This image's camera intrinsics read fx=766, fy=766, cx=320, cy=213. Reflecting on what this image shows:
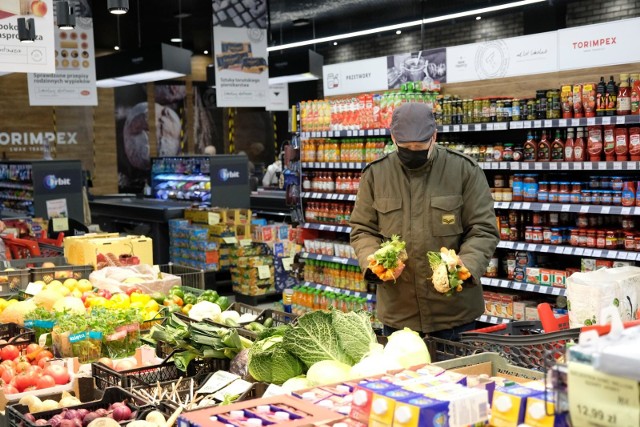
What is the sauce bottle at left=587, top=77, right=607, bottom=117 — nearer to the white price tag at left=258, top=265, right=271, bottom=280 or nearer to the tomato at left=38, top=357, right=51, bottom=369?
the tomato at left=38, top=357, right=51, bottom=369

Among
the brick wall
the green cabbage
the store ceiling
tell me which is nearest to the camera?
the green cabbage

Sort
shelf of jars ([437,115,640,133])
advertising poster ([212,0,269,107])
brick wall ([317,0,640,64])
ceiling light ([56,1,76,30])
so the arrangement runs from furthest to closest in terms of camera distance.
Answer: brick wall ([317,0,640,64]) < advertising poster ([212,0,269,107]) < ceiling light ([56,1,76,30]) < shelf of jars ([437,115,640,133])

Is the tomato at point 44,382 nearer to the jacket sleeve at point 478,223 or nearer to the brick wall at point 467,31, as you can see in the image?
the jacket sleeve at point 478,223

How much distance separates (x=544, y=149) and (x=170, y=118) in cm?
1620

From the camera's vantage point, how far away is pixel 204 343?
3254mm

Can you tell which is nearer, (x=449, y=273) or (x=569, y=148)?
(x=449, y=273)

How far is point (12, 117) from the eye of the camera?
17.5m

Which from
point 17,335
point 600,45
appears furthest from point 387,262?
point 600,45

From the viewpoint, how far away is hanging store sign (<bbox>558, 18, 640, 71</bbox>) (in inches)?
238

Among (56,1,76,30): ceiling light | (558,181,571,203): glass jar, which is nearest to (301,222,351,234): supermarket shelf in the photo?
(558,181,571,203): glass jar

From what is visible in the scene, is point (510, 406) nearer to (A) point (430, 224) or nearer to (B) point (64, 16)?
(A) point (430, 224)

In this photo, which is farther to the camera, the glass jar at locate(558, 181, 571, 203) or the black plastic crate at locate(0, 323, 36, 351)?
the glass jar at locate(558, 181, 571, 203)

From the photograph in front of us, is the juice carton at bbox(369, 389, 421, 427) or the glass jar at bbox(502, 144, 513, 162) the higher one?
the glass jar at bbox(502, 144, 513, 162)

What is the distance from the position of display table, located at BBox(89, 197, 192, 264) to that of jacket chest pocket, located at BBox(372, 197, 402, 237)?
8.30 m
